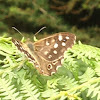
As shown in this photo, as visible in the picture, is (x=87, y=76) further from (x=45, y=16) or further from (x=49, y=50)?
(x=45, y=16)

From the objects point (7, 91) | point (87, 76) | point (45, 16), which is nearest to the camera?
point (7, 91)

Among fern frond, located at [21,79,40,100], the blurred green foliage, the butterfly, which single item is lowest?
fern frond, located at [21,79,40,100]

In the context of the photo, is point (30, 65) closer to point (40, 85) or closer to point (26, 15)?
point (40, 85)

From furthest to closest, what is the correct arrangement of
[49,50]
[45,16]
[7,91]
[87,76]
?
[45,16] < [49,50] < [87,76] < [7,91]

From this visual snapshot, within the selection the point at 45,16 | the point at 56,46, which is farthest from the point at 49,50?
the point at 45,16

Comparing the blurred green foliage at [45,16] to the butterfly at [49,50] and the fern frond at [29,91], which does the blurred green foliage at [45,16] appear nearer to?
the butterfly at [49,50]

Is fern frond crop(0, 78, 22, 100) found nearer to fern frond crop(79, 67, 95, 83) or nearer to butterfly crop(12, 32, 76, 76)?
butterfly crop(12, 32, 76, 76)

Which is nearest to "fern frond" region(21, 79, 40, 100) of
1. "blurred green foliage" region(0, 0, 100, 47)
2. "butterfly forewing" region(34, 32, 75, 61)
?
"butterfly forewing" region(34, 32, 75, 61)

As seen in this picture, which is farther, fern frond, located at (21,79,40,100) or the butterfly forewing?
the butterfly forewing
